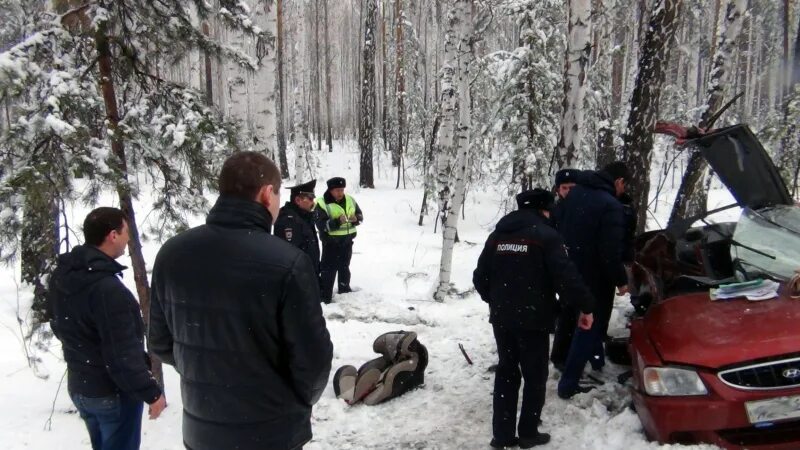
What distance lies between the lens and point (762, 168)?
15.3ft

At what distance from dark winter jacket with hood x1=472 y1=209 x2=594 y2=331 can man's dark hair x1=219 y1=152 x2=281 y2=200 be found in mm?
2164

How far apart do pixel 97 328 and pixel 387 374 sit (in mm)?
2750

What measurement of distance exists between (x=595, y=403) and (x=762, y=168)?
2.58 meters

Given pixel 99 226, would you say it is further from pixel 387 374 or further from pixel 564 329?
pixel 564 329

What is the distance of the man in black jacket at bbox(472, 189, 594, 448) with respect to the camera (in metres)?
3.84

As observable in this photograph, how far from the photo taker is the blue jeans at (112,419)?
3215mm

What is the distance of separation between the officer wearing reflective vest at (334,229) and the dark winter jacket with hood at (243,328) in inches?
245

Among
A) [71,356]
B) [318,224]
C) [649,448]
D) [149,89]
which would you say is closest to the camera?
[71,356]

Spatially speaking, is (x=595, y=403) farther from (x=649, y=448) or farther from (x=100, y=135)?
(x=100, y=135)

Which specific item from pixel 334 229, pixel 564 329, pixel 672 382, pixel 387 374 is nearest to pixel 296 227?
pixel 334 229

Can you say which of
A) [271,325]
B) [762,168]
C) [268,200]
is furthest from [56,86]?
[762,168]

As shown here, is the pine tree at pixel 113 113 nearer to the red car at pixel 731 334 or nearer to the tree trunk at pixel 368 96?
the red car at pixel 731 334

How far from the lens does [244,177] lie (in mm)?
2301

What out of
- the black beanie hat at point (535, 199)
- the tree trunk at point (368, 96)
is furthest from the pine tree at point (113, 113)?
the tree trunk at point (368, 96)
